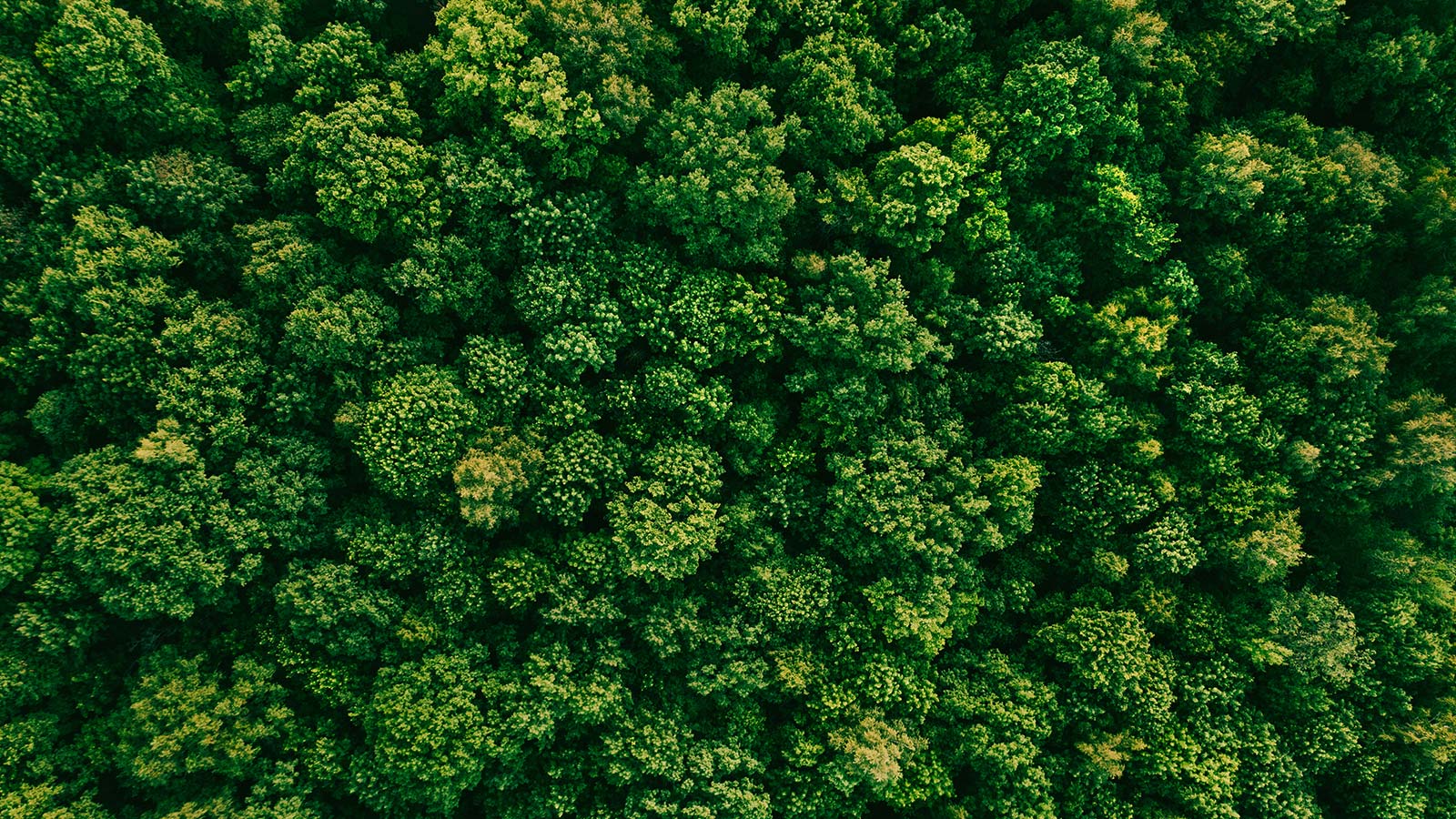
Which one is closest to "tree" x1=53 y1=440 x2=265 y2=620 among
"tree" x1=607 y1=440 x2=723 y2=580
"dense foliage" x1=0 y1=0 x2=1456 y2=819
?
"dense foliage" x1=0 y1=0 x2=1456 y2=819

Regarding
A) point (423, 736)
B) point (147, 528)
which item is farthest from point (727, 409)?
point (147, 528)

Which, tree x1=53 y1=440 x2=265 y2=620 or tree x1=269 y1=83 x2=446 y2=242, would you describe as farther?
tree x1=269 y1=83 x2=446 y2=242

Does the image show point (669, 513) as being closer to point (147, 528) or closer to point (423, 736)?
point (423, 736)

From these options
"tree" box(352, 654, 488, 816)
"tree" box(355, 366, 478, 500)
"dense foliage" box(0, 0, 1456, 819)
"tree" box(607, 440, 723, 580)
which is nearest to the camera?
"dense foliage" box(0, 0, 1456, 819)

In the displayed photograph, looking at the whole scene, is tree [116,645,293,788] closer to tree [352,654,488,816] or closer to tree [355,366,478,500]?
tree [352,654,488,816]

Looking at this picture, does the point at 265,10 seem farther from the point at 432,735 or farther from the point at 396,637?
the point at 432,735

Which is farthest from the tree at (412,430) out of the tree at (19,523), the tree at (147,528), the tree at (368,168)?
the tree at (19,523)

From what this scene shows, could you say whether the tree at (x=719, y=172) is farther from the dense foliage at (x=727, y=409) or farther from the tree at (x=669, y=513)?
the tree at (x=669, y=513)

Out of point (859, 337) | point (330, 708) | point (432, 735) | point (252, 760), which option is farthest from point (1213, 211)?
point (252, 760)
